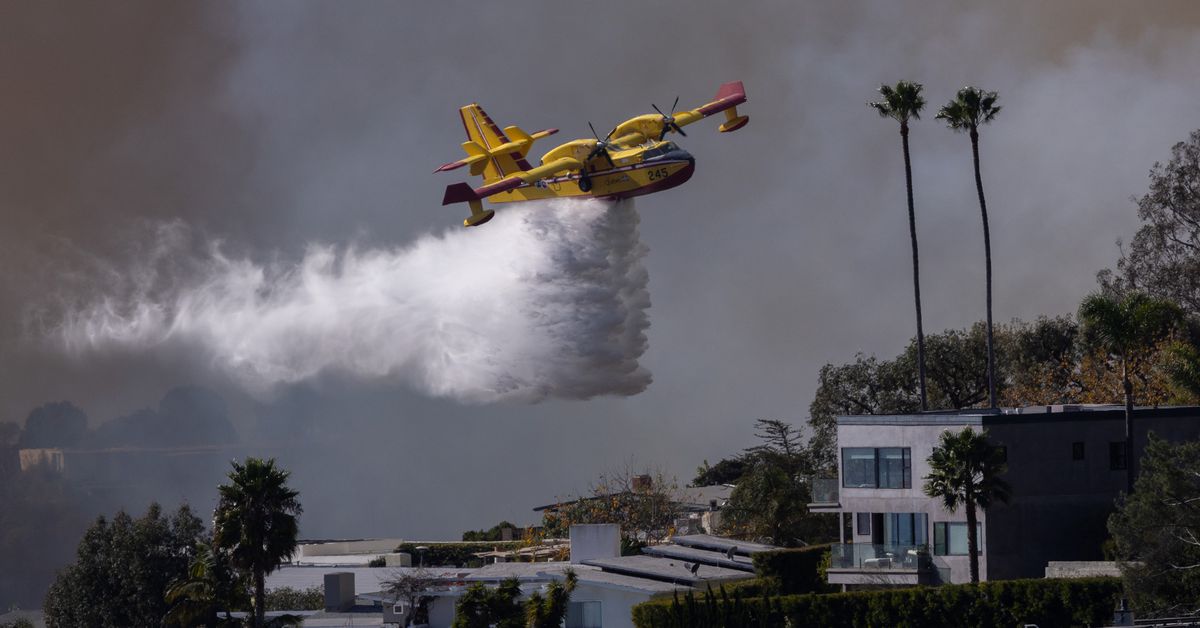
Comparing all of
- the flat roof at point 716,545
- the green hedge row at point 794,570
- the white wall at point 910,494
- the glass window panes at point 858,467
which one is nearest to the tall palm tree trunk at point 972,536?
the white wall at point 910,494

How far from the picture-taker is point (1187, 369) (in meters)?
64.6

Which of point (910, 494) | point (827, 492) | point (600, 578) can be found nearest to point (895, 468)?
point (910, 494)

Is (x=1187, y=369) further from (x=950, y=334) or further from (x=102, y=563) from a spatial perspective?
(x=102, y=563)

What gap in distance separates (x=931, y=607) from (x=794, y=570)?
7.09m

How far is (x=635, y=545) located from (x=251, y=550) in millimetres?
20281

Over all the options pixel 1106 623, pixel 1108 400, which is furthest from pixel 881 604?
pixel 1108 400

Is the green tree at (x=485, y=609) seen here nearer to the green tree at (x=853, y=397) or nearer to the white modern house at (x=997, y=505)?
the white modern house at (x=997, y=505)

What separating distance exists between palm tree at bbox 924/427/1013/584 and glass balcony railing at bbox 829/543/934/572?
188 cm

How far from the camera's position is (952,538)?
56.4m

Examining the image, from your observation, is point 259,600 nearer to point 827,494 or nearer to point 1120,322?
point 827,494

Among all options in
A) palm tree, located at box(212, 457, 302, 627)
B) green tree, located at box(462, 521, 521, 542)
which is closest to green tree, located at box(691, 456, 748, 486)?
green tree, located at box(462, 521, 521, 542)

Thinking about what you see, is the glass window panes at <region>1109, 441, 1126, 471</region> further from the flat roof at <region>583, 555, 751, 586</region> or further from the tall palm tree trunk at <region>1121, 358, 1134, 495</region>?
the flat roof at <region>583, 555, 751, 586</region>

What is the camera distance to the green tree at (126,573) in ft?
229

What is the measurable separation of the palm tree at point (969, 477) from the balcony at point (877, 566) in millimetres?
1757
